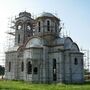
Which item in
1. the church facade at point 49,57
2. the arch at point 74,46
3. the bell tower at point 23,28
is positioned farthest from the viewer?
the bell tower at point 23,28

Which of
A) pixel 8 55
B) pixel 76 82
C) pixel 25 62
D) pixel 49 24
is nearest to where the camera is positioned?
pixel 76 82

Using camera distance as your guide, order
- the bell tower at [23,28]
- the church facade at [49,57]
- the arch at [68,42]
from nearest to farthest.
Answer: the church facade at [49,57]
the arch at [68,42]
the bell tower at [23,28]

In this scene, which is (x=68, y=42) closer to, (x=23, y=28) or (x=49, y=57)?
(x=49, y=57)

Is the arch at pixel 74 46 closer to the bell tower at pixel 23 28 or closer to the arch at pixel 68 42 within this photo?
the arch at pixel 68 42

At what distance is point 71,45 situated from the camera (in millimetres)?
28391

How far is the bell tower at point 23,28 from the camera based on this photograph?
34.8m

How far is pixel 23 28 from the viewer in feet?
114

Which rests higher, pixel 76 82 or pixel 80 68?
pixel 80 68

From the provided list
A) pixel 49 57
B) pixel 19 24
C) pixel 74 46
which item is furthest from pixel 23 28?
pixel 74 46

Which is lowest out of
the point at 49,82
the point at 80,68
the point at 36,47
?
the point at 49,82

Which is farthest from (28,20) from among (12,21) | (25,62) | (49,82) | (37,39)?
(49,82)

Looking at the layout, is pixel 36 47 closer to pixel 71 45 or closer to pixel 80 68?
pixel 71 45

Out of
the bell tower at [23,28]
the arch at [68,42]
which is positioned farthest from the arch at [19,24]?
the arch at [68,42]

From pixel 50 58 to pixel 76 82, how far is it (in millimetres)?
4576
